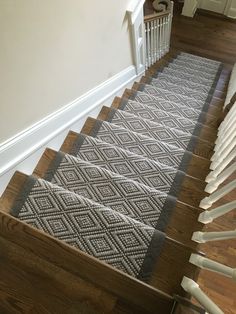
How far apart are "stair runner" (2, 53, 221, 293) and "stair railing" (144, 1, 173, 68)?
1.35 m

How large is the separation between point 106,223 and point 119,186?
284 millimetres

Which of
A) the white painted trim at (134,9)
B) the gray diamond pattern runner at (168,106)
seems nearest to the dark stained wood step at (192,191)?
the gray diamond pattern runner at (168,106)

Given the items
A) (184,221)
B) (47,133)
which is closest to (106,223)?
(184,221)

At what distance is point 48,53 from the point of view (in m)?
1.57

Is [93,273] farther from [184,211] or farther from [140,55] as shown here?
[140,55]

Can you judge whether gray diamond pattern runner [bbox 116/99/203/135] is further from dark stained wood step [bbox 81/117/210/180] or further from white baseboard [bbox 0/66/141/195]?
dark stained wood step [bbox 81/117/210/180]

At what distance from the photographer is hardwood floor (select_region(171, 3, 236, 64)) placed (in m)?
4.86

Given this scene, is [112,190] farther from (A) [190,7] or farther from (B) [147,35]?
(A) [190,7]

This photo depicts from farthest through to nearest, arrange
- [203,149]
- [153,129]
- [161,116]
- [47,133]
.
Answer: [161,116] < [153,129] < [203,149] < [47,133]

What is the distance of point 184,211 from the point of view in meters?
1.37

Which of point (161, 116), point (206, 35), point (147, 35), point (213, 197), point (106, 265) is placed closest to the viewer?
point (106, 265)

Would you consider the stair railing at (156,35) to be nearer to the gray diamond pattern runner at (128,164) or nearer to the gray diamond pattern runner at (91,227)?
the gray diamond pattern runner at (128,164)

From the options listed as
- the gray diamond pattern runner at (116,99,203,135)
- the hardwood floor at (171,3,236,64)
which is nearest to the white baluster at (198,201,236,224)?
the gray diamond pattern runner at (116,99,203,135)

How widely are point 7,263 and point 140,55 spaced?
2646 millimetres
